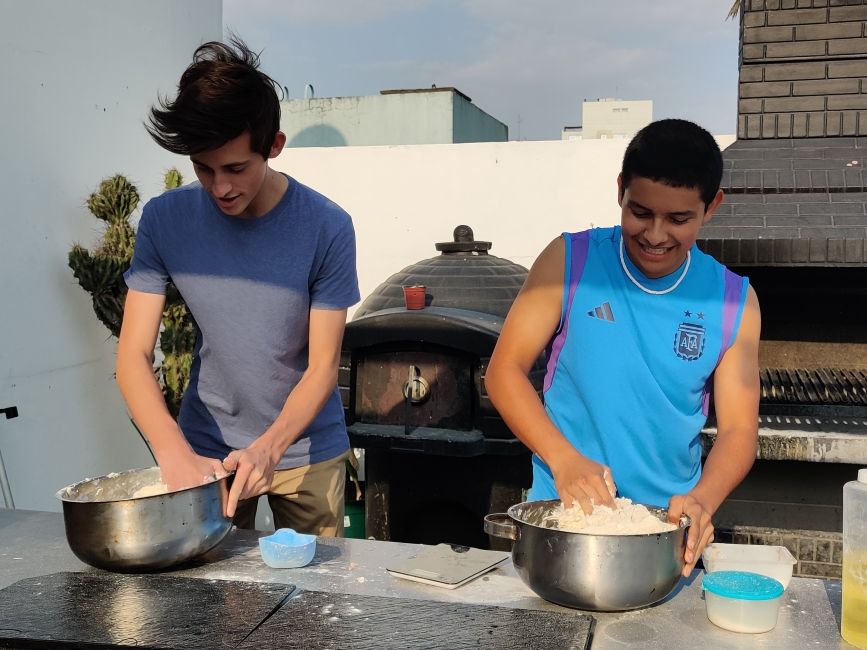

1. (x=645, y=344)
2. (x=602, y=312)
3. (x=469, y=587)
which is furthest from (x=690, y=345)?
(x=469, y=587)

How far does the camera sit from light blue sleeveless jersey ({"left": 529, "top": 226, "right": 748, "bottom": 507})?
183 centimetres

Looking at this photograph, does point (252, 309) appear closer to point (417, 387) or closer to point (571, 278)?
point (571, 278)

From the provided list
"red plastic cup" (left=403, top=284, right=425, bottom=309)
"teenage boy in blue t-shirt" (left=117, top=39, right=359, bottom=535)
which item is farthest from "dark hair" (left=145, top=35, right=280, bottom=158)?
"red plastic cup" (left=403, top=284, right=425, bottom=309)

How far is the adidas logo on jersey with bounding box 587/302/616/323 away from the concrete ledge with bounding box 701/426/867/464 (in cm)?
177

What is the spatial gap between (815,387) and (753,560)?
2438 mm

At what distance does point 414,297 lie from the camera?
413 centimetres

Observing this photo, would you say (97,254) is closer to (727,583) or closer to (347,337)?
(347,337)

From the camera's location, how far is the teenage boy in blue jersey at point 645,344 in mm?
1768

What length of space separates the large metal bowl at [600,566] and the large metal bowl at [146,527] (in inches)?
25.9

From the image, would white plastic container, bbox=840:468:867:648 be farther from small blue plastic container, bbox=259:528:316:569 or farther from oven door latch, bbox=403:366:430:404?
oven door latch, bbox=403:366:430:404

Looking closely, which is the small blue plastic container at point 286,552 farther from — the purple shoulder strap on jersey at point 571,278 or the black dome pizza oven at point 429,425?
the black dome pizza oven at point 429,425

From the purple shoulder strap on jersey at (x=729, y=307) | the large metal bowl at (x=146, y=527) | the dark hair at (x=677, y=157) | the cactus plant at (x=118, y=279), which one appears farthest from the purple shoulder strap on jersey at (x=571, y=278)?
the cactus plant at (x=118, y=279)

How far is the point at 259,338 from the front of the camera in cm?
218

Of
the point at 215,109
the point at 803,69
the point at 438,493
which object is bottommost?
the point at 438,493
